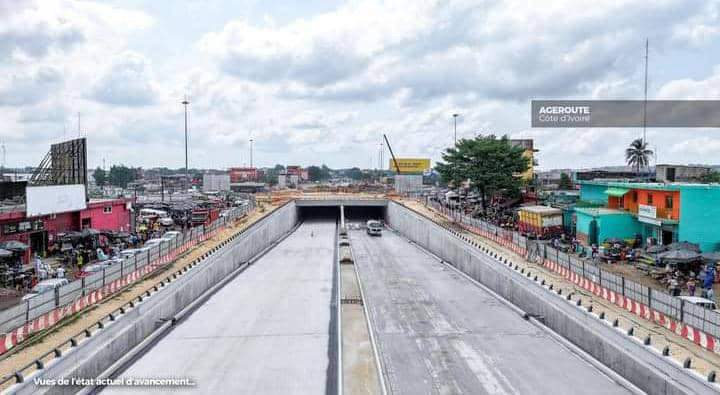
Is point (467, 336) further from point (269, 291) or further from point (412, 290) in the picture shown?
point (269, 291)

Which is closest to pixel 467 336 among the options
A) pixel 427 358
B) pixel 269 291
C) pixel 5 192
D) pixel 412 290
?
pixel 427 358

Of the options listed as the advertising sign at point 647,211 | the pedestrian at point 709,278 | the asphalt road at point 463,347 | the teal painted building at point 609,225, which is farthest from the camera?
the teal painted building at point 609,225

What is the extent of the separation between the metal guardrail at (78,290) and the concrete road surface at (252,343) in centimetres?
336

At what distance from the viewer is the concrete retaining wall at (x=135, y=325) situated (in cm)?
1438

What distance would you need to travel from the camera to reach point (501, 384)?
1595 centimetres

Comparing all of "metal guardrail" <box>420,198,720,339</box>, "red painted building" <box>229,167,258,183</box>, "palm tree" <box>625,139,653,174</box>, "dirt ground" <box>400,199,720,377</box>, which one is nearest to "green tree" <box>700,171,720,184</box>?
"palm tree" <box>625,139,653,174</box>

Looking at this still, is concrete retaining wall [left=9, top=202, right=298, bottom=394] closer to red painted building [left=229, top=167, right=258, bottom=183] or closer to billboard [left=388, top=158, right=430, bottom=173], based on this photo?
billboard [left=388, top=158, right=430, bottom=173]

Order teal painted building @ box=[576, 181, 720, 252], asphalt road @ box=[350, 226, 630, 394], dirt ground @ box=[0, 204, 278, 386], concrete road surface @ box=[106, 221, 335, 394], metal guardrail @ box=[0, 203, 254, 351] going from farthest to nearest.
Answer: teal painted building @ box=[576, 181, 720, 252] < concrete road surface @ box=[106, 221, 335, 394] < metal guardrail @ box=[0, 203, 254, 351] < asphalt road @ box=[350, 226, 630, 394] < dirt ground @ box=[0, 204, 278, 386]

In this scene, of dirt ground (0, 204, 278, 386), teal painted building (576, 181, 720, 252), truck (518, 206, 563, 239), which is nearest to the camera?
dirt ground (0, 204, 278, 386)

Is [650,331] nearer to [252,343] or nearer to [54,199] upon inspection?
[252,343]

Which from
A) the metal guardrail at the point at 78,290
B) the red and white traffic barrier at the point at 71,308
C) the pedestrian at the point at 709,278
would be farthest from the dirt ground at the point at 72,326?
the pedestrian at the point at 709,278

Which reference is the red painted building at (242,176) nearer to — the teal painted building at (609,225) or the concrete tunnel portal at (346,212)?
the concrete tunnel portal at (346,212)

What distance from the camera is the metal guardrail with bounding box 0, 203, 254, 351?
635 inches

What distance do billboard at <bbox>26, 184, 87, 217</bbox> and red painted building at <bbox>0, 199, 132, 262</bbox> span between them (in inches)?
26.5
